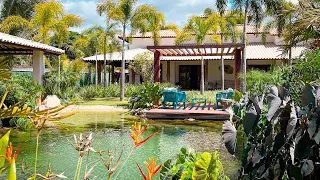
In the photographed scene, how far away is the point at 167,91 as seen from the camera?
15.5 metres

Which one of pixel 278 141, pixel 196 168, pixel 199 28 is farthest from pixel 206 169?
pixel 199 28

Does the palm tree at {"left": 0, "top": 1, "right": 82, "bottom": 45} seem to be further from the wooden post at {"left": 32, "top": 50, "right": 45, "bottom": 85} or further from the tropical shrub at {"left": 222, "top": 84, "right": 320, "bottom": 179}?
the tropical shrub at {"left": 222, "top": 84, "right": 320, "bottom": 179}

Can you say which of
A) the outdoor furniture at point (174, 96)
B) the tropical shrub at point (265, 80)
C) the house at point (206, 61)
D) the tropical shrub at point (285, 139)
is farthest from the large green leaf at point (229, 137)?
the house at point (206, 61)

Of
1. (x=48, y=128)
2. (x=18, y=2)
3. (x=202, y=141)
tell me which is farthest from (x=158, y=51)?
(x=18, y=2)

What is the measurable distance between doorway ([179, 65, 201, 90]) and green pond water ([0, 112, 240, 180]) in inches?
649

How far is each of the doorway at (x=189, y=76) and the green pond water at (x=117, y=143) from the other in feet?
54.1

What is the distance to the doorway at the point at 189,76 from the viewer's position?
1196 inches

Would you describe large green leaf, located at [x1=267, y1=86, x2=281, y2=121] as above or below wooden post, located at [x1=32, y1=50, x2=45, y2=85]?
below

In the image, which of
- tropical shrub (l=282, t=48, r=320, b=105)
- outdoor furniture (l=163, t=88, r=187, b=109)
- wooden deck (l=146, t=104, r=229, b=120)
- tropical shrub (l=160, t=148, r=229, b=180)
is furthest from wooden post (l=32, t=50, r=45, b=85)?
tropical shrub (l=160, t=148, r=229, b=180)

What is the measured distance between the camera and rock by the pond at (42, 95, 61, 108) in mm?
16953

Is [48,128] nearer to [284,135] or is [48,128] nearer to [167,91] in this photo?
[167,91]

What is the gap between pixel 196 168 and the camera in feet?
9.72

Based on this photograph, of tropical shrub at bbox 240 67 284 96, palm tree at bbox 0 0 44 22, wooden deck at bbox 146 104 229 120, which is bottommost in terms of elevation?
wooden deck at bbox 146 104 229 120

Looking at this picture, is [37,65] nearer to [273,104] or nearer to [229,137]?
[229,137]
